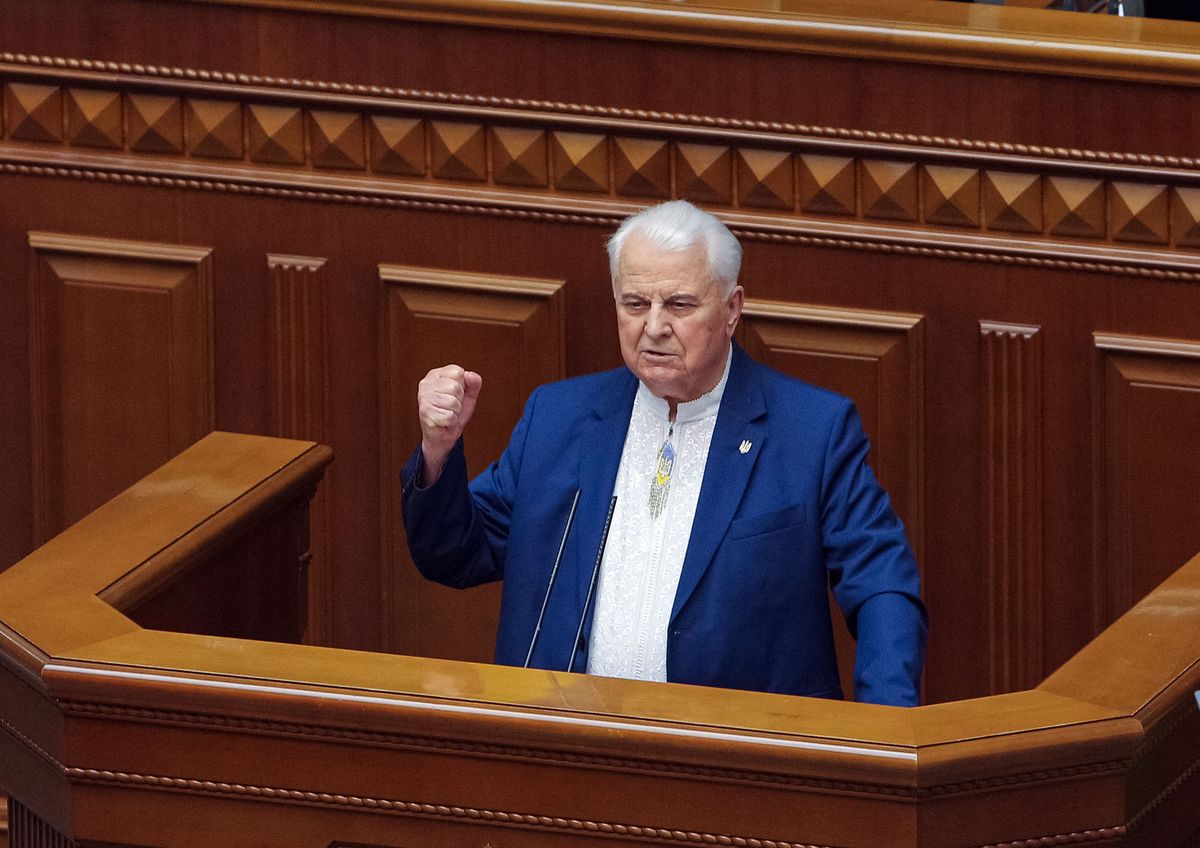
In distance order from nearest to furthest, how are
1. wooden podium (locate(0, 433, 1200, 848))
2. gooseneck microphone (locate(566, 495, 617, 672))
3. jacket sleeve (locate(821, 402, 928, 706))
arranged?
wooden podium (locate(0, 433, 1200, 848)) < jacket sleeve (locate(821, 402, 928, 706)) < gooseneck microphone (locate(566, 495, 617, 672))

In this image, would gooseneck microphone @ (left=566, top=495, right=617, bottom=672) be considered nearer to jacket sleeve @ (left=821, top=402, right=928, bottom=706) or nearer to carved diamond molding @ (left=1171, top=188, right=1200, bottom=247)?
jacket sleeve @ (left=821, top=402, right=928, bottom=706)

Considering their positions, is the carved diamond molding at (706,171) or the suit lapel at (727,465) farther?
the carved diamond molding at (706,171)

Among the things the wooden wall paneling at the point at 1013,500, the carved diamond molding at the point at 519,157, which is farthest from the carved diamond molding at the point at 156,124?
the wooden wall paneling at the point at 1013,500

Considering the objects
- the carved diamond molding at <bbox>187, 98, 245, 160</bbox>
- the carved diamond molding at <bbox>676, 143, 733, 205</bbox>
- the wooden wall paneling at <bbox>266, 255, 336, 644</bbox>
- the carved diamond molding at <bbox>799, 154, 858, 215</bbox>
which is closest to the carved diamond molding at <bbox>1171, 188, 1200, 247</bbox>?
the carved diamond molding at <bbox>799, 154, 858, 215</bbox>

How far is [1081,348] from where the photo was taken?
8.77 feet

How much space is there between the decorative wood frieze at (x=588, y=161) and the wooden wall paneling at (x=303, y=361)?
11 centimetres

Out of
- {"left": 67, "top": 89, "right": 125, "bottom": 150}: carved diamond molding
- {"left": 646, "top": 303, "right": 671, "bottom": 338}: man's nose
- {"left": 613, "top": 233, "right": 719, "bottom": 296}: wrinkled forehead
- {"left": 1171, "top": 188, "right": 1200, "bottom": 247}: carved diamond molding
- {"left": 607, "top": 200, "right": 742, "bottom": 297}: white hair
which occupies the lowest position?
{"left": 646, "top": 303, "right": 671, "bottom": 338}: man's nose

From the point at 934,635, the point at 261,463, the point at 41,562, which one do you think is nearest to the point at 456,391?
the point at 261,463

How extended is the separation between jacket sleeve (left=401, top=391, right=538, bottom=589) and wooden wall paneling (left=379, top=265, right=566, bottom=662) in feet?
1.52

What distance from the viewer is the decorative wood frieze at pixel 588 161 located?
8.67 feet

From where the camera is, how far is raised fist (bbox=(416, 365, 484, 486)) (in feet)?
7.19

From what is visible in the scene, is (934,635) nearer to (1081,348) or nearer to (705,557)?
(1081,348)

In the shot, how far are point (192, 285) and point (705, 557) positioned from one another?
1.02m

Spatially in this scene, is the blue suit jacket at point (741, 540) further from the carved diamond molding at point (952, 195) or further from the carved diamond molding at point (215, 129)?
the carved diamond molding at point (215, 129)
